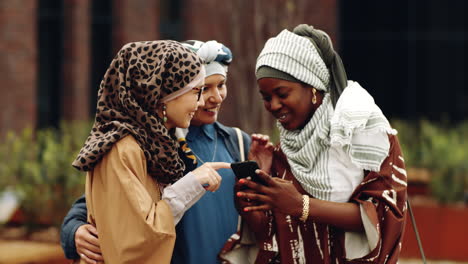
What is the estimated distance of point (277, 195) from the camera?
2.91 m

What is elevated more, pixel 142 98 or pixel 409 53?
pixel 142 98

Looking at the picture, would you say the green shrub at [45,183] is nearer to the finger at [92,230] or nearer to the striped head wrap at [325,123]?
the finger at [92,230]

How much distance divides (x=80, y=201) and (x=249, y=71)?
28.8ft

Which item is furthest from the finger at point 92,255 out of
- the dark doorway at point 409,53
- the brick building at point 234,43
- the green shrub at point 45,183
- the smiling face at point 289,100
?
the dark doorway at point 409,53

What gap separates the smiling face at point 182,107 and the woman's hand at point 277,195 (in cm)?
33

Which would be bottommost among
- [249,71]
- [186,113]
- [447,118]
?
[447,118]

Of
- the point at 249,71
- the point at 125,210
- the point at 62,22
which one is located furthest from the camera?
the point at 62,22

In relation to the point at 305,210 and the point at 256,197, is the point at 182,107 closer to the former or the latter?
the point at 256,197

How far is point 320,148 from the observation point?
304 centimetres

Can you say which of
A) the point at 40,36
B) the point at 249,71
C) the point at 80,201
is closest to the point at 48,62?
the point at 40,36

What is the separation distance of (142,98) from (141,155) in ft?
0.69

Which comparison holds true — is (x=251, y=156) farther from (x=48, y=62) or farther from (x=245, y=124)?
(x=48, y=62)

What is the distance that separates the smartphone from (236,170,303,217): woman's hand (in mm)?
19

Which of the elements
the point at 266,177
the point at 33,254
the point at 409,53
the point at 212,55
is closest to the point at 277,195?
the point at 266,177
